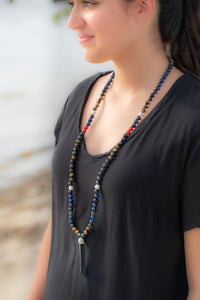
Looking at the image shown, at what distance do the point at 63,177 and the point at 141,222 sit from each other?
0.97 feet

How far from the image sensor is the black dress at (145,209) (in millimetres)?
1313

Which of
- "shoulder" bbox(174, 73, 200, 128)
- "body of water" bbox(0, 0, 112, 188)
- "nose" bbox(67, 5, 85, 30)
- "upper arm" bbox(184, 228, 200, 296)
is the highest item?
"body of water" bbox(0, 0, 112, 188)

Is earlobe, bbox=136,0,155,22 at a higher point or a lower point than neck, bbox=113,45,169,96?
higher

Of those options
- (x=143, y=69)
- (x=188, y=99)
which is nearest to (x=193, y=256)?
(x=188, y=99)

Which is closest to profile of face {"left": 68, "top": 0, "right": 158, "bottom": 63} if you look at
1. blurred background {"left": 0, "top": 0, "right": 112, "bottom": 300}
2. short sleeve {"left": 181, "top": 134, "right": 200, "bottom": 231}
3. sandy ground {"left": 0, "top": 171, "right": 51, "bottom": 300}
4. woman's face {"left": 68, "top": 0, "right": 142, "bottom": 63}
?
woman's face {"left": 68, "top": 0, "right": 142, "bottom": 63}

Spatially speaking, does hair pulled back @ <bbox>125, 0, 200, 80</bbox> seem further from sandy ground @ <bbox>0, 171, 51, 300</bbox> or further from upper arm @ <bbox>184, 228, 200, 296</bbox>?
sandy ground @ <bbox>0, 171, 51, 300</bbox>

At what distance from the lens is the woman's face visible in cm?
140

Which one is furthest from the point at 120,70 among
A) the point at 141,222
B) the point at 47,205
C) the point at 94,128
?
the point at 47,205

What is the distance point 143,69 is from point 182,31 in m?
0.18

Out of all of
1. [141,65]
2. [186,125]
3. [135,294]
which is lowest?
[135,294]

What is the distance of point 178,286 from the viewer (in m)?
1.42

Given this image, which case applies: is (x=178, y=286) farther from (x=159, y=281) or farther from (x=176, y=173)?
(x=176, y=173)

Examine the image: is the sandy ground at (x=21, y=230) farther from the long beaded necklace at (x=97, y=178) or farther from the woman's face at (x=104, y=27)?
the woman's face at (x=104, y=27)

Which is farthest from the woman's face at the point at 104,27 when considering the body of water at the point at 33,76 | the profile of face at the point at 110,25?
the body of water at the point at 33,76
